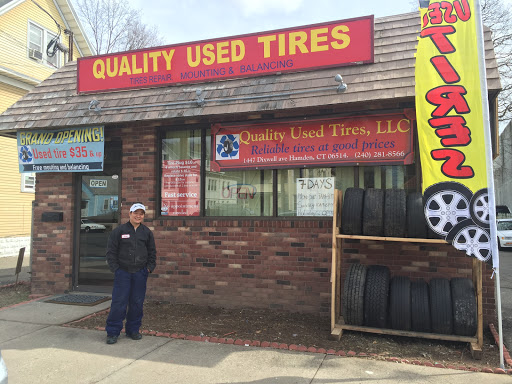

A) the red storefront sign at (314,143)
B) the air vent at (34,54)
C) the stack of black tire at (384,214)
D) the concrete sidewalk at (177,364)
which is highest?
the air vent at (34,54)

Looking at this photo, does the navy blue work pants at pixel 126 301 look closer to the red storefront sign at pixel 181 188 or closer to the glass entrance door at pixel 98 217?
the red storefront sign at pixel 181 188

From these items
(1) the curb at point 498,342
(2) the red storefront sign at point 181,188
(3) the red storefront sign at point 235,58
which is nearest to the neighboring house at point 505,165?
(3) the red storefront sign at point 235,58

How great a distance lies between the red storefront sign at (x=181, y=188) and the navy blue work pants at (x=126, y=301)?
184 centimetres

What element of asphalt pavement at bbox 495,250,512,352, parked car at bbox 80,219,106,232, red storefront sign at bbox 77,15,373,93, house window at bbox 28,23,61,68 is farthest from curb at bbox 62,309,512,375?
house window at bbox 28,23,61,68

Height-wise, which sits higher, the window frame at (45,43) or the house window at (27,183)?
the window frame at (45,43)

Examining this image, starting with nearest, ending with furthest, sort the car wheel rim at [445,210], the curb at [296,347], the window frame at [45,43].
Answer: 1. the curb at [296,347]
2. the car wheel rim at [445,210]
3. the window frame at [45,43]

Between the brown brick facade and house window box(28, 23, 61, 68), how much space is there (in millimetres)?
11226

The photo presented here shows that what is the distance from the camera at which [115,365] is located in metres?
4.22

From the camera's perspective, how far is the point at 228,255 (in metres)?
6.38

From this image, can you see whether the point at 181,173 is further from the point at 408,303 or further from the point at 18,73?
the point at 18,73

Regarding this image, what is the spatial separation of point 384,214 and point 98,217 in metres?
5.28

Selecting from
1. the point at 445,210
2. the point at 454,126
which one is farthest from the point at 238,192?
the point at 454,126

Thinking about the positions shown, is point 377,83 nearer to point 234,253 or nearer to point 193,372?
point 234,253

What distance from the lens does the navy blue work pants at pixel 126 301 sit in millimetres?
4906
